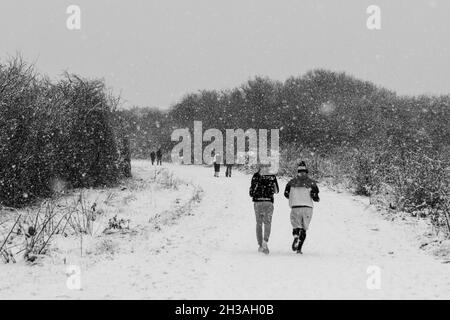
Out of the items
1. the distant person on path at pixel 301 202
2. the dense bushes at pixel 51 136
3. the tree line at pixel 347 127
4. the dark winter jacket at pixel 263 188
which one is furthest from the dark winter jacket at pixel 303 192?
the dense bushes at pixel 51 136

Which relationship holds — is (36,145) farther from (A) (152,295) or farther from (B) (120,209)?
(A) (152,295)

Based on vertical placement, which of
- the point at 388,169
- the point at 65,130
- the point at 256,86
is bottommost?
the point at 388,169

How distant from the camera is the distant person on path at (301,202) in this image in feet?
33.2

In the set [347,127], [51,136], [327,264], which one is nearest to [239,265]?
[327,264]

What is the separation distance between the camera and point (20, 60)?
18.7 meters

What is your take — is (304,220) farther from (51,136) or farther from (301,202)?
(51,136)

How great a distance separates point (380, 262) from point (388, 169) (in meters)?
11.7

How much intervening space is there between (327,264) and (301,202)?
179cm

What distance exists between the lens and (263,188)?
→ 10.3m

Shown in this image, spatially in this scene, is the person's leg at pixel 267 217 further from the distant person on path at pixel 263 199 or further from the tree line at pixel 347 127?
the tree line at pixel 347 127

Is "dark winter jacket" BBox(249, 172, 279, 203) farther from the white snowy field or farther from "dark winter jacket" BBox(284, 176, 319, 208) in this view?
the white snowy field

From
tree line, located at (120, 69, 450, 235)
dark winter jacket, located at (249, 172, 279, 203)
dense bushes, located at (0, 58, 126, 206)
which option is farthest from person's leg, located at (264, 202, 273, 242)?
dense bushes, located at (0, 58, 126, 206)

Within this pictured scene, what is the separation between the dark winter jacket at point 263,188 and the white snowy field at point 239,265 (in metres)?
1.17
